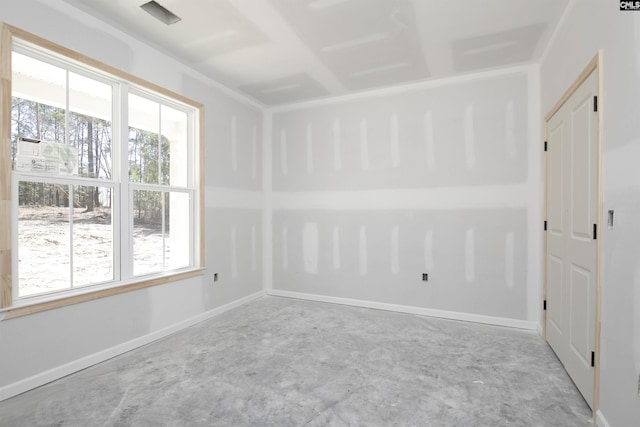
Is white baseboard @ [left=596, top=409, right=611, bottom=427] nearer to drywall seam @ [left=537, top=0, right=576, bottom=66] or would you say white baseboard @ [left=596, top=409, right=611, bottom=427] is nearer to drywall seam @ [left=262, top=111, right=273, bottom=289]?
drywall seam @ [left=537, top=0, right=576, bottom=66]

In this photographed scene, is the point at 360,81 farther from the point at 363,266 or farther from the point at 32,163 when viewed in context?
the point at 32,163

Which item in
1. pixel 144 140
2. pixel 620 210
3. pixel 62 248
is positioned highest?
pixel 144 140

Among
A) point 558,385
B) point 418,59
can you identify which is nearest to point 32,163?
point 418,59

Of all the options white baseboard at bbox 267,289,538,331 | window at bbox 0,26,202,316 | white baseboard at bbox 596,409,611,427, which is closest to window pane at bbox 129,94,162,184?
window at bbox 0,26,202,316

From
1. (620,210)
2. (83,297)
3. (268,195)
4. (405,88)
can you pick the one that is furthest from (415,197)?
(83,297)

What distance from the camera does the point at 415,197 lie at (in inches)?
158

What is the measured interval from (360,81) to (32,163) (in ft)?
11.2

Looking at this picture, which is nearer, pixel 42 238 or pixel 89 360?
pixel 42 238

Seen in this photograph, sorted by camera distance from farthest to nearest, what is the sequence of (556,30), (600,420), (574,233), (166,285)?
(166,285), (556,30), (574,233), (600,420)

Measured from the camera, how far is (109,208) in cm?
282

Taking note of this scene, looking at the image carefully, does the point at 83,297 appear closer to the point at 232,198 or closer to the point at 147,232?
the point at 147,232

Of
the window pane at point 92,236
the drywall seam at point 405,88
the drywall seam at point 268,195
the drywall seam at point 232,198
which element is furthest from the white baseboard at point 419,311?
the drywall seam at point 405,88

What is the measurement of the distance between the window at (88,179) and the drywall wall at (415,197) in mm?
1722

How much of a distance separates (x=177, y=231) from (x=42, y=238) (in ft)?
4.26
